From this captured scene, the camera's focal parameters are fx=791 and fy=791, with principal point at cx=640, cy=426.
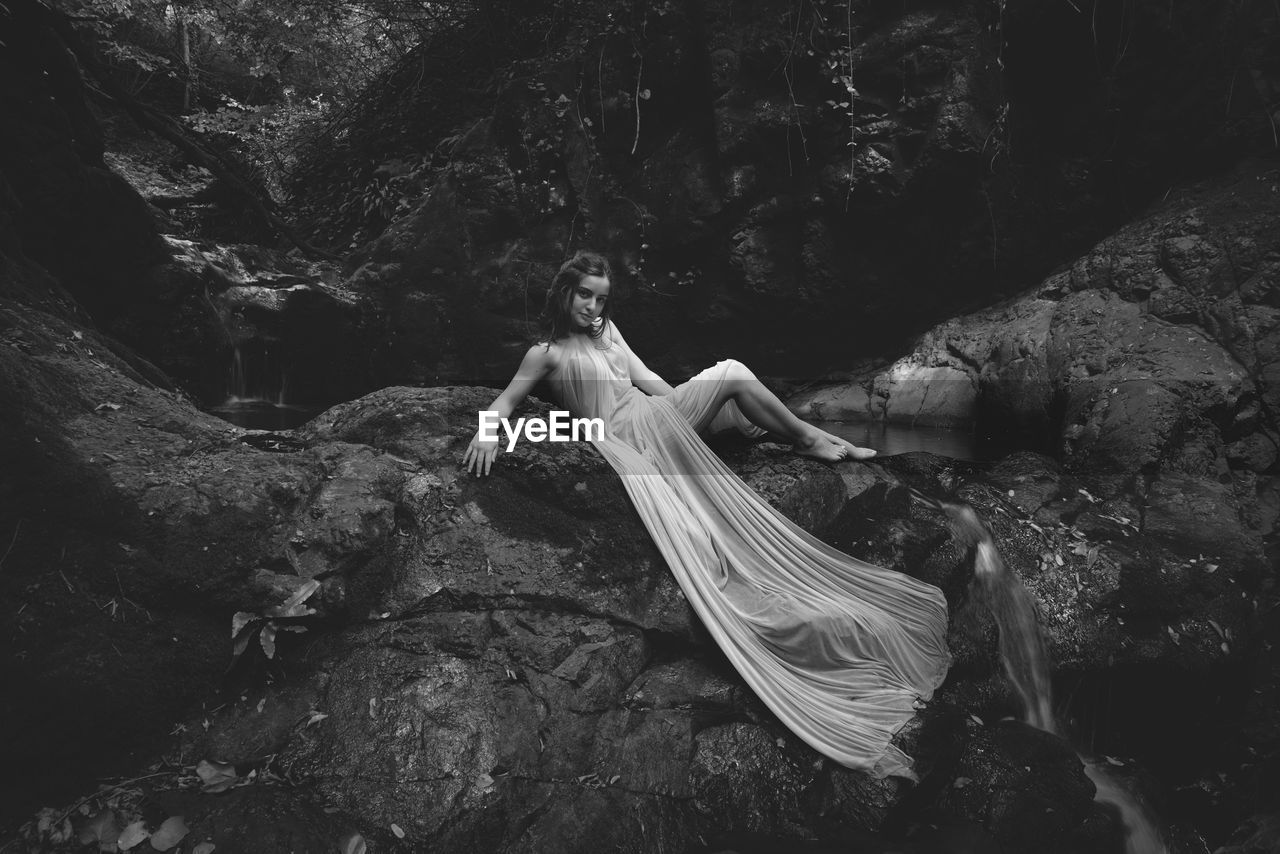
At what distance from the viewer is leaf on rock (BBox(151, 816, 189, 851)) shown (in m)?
2.33

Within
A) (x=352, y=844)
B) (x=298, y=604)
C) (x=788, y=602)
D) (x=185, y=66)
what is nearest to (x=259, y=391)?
(x=298, y=604)

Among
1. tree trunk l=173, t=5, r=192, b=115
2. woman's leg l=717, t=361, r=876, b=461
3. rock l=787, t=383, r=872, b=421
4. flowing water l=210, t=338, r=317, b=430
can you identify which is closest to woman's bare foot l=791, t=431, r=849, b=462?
woman's leg l=717, t=361, r=876, b=461

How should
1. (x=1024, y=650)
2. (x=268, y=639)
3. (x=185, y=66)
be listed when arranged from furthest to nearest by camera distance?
(x=185, y=66), (x=1024, y=650), (x=268, y=639)

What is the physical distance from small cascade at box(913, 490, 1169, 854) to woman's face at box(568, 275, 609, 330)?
6.02 ft

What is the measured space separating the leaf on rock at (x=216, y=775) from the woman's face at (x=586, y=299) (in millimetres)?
2396

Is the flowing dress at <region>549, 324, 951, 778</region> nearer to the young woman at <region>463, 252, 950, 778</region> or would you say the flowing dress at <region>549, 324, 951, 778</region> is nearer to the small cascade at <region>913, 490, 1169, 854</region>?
the young woman at <region>463, 252, 950, 778</region>

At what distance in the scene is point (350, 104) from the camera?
10.0 metres

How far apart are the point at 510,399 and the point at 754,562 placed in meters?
1.32

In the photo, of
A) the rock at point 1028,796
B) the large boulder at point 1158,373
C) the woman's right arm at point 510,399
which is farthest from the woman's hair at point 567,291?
the large boulder at point 1158,373

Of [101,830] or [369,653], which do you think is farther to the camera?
[369,653]

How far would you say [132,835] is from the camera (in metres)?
2.35

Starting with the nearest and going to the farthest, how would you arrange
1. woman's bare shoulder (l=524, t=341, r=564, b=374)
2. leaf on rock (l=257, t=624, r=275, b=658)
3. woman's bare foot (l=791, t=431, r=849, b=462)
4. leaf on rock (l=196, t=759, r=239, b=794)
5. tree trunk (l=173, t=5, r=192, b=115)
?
leaf on rock (l=196, t=759, r=239, b=794)
leaf on rock (l=257, t=624, r=275, b=658)
woman's bare shoulder (l=524, t=341, r=564, b=374)
woman's bare foot (l=791, t=431, r=849, b=462)
tree trunk (l=173, t=5, r=192, b=115)

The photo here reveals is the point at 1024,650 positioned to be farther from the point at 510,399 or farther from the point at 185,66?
the point at 185,66

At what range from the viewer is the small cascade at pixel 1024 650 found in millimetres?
3168
